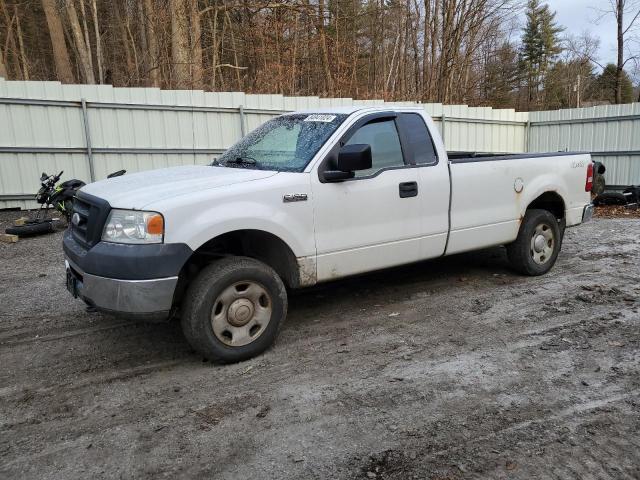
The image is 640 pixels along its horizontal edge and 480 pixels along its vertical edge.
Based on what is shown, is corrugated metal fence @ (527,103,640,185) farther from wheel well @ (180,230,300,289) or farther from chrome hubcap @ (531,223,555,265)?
wheel well @ (180,230,300,289)

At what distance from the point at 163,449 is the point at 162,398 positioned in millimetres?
621

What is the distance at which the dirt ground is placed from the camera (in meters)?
2.71

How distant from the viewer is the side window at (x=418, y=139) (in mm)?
4926

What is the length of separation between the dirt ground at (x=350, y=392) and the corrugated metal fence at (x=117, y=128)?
18.3 ft

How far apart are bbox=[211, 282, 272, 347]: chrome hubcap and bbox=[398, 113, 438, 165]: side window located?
2.04 meters

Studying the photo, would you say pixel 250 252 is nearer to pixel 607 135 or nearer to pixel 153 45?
pixel 607 135

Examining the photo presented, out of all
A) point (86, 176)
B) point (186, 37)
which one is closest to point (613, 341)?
point (86, 176)

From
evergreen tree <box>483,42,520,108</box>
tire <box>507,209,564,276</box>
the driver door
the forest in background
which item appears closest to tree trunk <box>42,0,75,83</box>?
the forest in background

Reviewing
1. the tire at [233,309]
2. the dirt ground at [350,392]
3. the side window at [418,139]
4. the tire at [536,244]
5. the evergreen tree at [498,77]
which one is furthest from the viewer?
the evergreen tree at [498,77]

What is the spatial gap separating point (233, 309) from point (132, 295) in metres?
0.73

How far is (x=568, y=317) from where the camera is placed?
15.7ft

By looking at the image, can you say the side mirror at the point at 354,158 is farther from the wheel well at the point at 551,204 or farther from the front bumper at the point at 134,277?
the wheel well at the point at 551,204

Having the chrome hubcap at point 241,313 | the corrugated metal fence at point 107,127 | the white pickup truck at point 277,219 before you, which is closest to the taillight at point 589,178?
the white pickup truck at point 277,219

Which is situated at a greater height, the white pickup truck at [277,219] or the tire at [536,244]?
the white pickup truck at [277,219]
